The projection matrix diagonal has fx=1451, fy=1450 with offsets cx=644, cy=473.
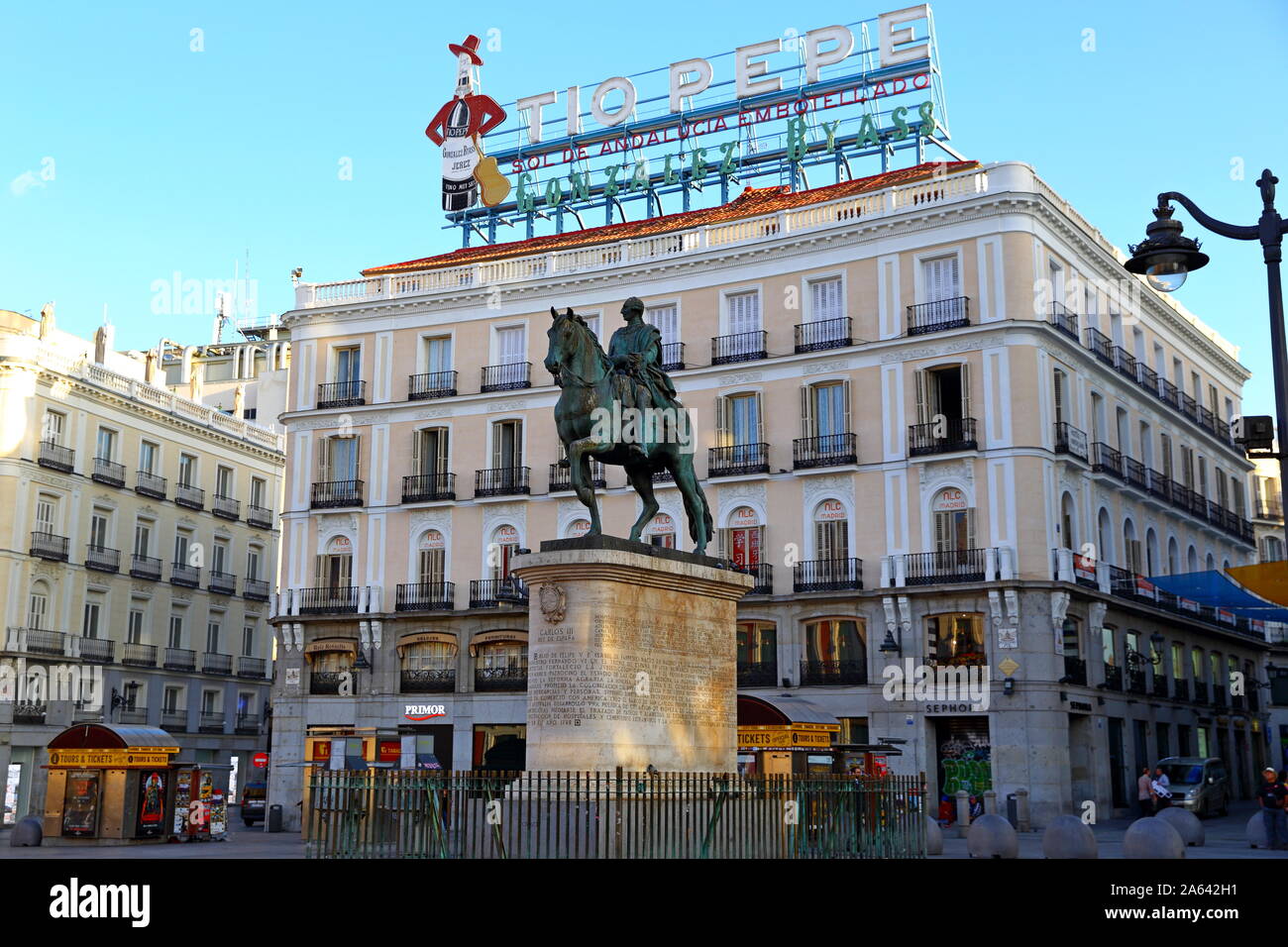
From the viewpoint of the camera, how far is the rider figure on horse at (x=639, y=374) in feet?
63.5

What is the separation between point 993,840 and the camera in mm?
23500

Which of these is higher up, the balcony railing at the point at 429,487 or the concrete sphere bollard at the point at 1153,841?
the balcony railing at the point at 429,487

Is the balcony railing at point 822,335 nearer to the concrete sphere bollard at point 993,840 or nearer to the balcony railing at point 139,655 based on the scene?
the concrete sphere bollard at point 993,840

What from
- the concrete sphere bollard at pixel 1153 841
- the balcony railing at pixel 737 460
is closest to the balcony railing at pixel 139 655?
the balcony railing at pixel 737 460

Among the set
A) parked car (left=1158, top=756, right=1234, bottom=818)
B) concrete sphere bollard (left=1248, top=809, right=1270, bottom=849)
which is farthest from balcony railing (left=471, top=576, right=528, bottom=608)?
concrete sphere bollard (left=1248, top=809, right=1270, bottom=849)

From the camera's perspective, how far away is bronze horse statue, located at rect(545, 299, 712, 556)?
744 inches

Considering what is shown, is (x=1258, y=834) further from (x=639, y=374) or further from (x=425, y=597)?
(x=425, y=597)

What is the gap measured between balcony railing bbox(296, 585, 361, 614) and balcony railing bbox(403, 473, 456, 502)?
402 cm

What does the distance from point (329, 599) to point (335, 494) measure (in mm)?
3979

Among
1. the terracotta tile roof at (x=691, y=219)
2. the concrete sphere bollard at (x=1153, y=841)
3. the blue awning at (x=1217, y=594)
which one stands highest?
the terracotta tile roof at (x=691, y=219)

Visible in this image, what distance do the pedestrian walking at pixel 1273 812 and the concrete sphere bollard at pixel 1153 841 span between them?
7.98 metres

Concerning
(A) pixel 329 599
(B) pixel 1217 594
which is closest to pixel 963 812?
(B) pixel 1217 594
